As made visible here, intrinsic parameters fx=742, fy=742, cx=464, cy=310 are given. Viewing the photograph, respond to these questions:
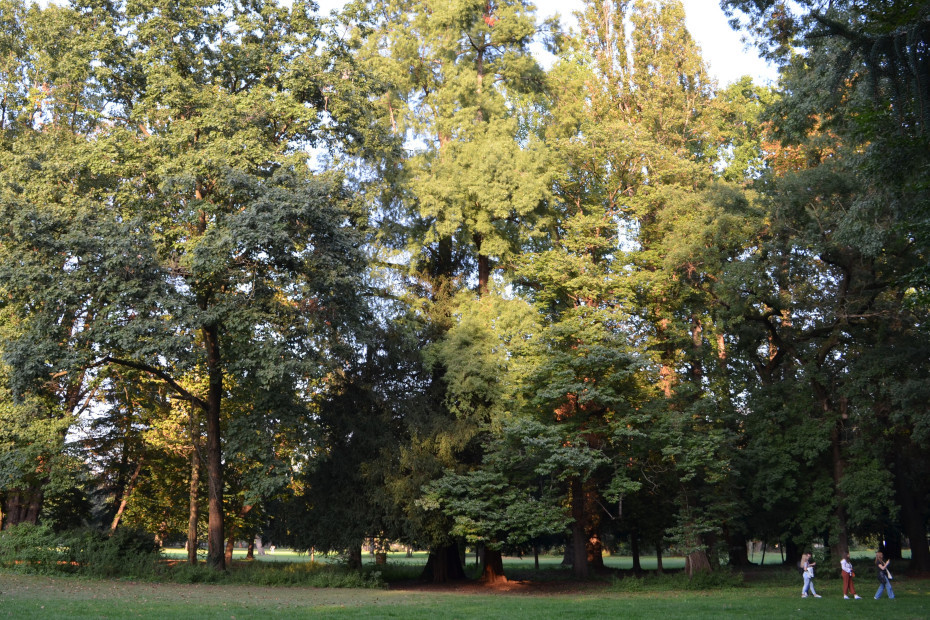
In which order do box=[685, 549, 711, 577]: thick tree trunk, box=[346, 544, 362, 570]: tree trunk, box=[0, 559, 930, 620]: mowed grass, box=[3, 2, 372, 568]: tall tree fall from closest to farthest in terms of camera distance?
box=[0, 559, 930, 620]: mowed grass → box=[3, 2, 372, 568]: tall tree → box=[685, 549, 711, 577]: thick tree trunk → box=[346, 544, 362, 570]: tree trunk

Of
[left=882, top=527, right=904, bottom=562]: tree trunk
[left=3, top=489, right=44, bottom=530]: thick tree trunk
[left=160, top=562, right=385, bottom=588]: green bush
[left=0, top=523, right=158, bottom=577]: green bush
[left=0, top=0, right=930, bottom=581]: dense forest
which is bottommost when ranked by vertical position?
[left=882, top=527, right=904, bottom=562]: tree trunk

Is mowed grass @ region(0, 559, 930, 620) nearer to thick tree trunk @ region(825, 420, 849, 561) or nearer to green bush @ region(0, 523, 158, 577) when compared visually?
green bush @ region(0, 523, 158, 577)

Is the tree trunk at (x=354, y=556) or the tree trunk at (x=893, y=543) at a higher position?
the tree trunk at (x=354, y=556)

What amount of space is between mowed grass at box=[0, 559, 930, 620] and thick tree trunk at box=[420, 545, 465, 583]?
21.7 feet

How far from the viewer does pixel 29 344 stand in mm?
22078

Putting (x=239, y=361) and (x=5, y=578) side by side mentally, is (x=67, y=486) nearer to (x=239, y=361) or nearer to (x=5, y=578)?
(x=5, y=578)

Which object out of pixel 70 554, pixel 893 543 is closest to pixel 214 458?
pixel 70 554

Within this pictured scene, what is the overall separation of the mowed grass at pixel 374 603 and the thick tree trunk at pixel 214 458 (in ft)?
9.68

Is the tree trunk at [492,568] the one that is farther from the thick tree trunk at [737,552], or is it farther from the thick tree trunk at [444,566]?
the thick tree trunk at [737,552]

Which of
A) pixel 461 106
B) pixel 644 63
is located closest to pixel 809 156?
pixel 644 63

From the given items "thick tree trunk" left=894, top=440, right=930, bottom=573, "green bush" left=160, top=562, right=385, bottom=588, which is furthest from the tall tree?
"thick tree trunk" left=894, top=440, right=930, bottom=573

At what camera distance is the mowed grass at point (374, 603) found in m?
14.3

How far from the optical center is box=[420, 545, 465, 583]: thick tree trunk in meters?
29.3

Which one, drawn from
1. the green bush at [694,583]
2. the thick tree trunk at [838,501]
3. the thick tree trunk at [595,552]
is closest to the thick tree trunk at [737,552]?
the thick tree trunk at [595,552]
